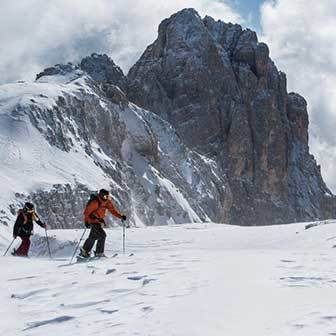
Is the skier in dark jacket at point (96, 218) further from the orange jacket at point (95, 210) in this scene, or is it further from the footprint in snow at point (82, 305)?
the footprint in snow at point (82, 305)

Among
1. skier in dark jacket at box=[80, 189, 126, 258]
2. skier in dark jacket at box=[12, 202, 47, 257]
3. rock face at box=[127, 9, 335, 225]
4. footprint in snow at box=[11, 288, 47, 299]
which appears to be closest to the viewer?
footprint in snow at box=[11, 288, 47, 299]

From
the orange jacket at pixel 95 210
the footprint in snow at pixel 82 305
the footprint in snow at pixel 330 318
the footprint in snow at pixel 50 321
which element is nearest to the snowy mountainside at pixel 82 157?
the orange jacket at pixel 95 210

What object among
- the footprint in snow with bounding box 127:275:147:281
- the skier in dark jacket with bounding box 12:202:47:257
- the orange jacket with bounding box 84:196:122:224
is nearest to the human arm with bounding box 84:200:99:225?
the orange jacket with bounding box 84:196:122:224

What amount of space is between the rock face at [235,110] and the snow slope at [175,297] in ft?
336

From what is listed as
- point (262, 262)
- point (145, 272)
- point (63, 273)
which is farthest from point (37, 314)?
point (262, 262)

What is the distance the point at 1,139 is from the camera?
4284 cm

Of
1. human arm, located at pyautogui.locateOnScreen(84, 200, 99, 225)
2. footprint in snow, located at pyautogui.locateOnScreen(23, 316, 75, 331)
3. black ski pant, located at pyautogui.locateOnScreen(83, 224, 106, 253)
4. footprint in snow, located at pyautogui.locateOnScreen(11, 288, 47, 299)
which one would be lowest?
footprint in snow, located at pyautogui.locateOnScreen(23, 316, 75, 331)

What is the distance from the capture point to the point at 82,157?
49.1m

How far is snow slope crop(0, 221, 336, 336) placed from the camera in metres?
6.22

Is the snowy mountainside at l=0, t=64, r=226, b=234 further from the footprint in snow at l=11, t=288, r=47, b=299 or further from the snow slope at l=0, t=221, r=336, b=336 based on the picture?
the footprint in snow at l=11, t=288, r=47, b=299

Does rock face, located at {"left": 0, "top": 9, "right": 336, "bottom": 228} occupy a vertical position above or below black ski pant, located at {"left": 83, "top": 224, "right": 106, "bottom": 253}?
above

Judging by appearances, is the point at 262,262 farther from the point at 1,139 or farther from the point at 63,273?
the point at 1,139

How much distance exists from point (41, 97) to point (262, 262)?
41.5m

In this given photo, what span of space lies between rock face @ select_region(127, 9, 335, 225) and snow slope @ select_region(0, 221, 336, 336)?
10227 centimetres
